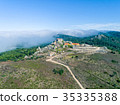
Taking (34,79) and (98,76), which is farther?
(98,76)

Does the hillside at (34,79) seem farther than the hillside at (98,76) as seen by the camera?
No

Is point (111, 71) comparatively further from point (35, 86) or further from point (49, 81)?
point (35, 86)

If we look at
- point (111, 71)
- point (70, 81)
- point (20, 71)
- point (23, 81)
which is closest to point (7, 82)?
point (23, 81)

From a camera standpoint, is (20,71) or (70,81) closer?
(70,81)

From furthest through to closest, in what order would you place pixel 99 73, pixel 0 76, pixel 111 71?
pixel 111 71 → pixel 99 73 → pixel 0 76

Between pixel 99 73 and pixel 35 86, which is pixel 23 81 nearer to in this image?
pixel 35 86

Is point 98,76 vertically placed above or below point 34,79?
below

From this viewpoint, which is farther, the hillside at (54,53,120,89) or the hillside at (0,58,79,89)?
the hillside at (54,53,120,89)

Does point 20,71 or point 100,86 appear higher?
point 20,71

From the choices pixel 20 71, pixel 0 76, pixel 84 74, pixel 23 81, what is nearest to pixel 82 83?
pixel 84 74

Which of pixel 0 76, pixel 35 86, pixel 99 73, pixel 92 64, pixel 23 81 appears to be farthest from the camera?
pixel 92 64
